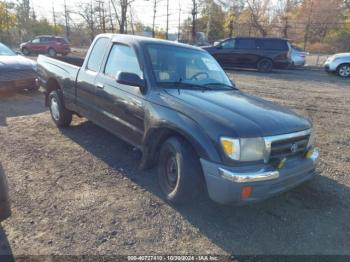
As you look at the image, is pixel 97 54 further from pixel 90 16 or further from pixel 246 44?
pixel 90 16

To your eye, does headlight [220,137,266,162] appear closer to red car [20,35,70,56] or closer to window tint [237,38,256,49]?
window tint [237,38,256,49]

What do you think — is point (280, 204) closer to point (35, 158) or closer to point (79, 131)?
point (35, 158)

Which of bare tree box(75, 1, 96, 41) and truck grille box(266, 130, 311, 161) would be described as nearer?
truck grille box(266, 130, 311, 161)

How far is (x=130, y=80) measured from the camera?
3.35 metres

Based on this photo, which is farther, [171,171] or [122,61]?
[122,61]

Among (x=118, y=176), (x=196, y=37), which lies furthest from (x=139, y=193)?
(x=196, y=37)

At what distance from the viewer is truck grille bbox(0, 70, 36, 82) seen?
7.96m

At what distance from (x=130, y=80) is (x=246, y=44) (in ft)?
48.0

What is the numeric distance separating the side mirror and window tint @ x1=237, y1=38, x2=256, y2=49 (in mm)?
14409

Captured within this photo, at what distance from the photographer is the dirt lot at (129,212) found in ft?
8.80

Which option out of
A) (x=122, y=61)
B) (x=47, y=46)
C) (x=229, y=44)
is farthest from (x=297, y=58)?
(x=47, y=46)

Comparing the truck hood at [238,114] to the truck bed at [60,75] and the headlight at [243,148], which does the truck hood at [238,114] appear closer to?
the headlight at [243,148]

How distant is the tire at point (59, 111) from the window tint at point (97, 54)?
1.15m

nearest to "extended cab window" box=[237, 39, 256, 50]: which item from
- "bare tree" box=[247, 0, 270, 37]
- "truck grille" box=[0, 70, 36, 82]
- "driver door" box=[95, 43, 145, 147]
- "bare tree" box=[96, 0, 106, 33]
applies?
"truck grille" box=[0, 70, 36, 82]
